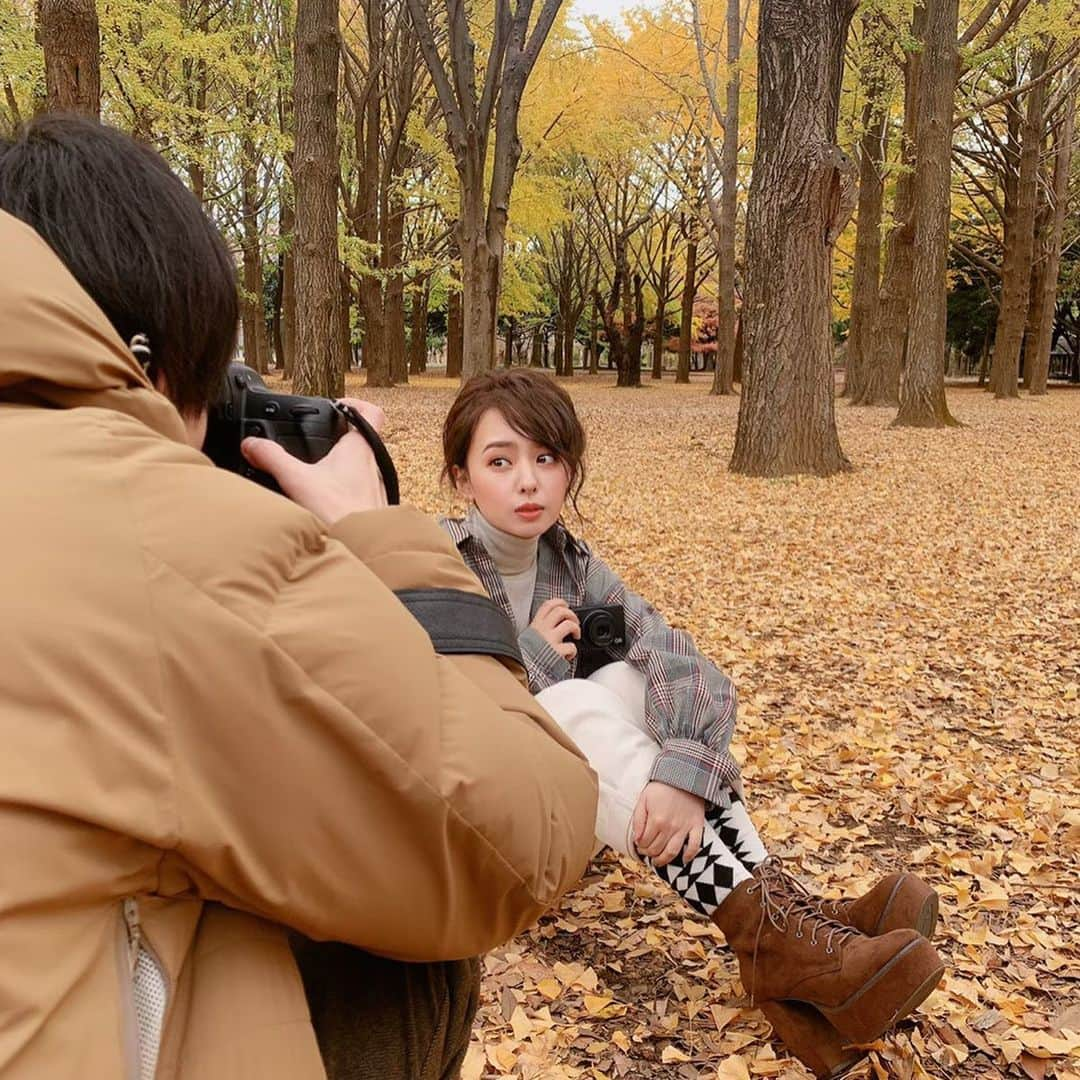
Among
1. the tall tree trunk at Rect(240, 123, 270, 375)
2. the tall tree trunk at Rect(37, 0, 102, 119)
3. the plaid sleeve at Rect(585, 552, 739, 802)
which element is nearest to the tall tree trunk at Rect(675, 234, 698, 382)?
the tall tree trunk at Rect(240, 123, 270, 375)

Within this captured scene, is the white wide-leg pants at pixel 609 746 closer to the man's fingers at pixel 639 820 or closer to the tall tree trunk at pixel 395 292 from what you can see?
the man's fingers at pixel 639 820

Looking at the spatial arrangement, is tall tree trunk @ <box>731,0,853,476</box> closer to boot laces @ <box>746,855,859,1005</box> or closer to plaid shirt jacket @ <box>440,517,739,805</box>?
plaid shirt jacket @ <box>440,517,739,805</box>

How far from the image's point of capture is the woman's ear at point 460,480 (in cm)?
246

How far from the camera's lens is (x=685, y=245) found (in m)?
27.5

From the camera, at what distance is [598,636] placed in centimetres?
231

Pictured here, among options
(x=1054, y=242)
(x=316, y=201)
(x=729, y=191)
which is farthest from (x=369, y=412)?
(x=1054, y=242)

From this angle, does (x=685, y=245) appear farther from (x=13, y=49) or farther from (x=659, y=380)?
(x=13, y=49)

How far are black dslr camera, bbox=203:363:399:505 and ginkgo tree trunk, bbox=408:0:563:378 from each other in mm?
10040

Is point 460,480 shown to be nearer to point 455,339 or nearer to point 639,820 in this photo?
point 639,820

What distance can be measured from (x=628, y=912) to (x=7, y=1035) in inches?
76.9

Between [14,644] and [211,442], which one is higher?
[211,442]

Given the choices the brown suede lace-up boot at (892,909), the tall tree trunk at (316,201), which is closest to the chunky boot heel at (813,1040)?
the brown suede lace-up boot at (892,909)

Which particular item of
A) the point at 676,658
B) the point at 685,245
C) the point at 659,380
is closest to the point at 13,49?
the point at 676,658

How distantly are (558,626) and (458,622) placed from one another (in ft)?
4.14
